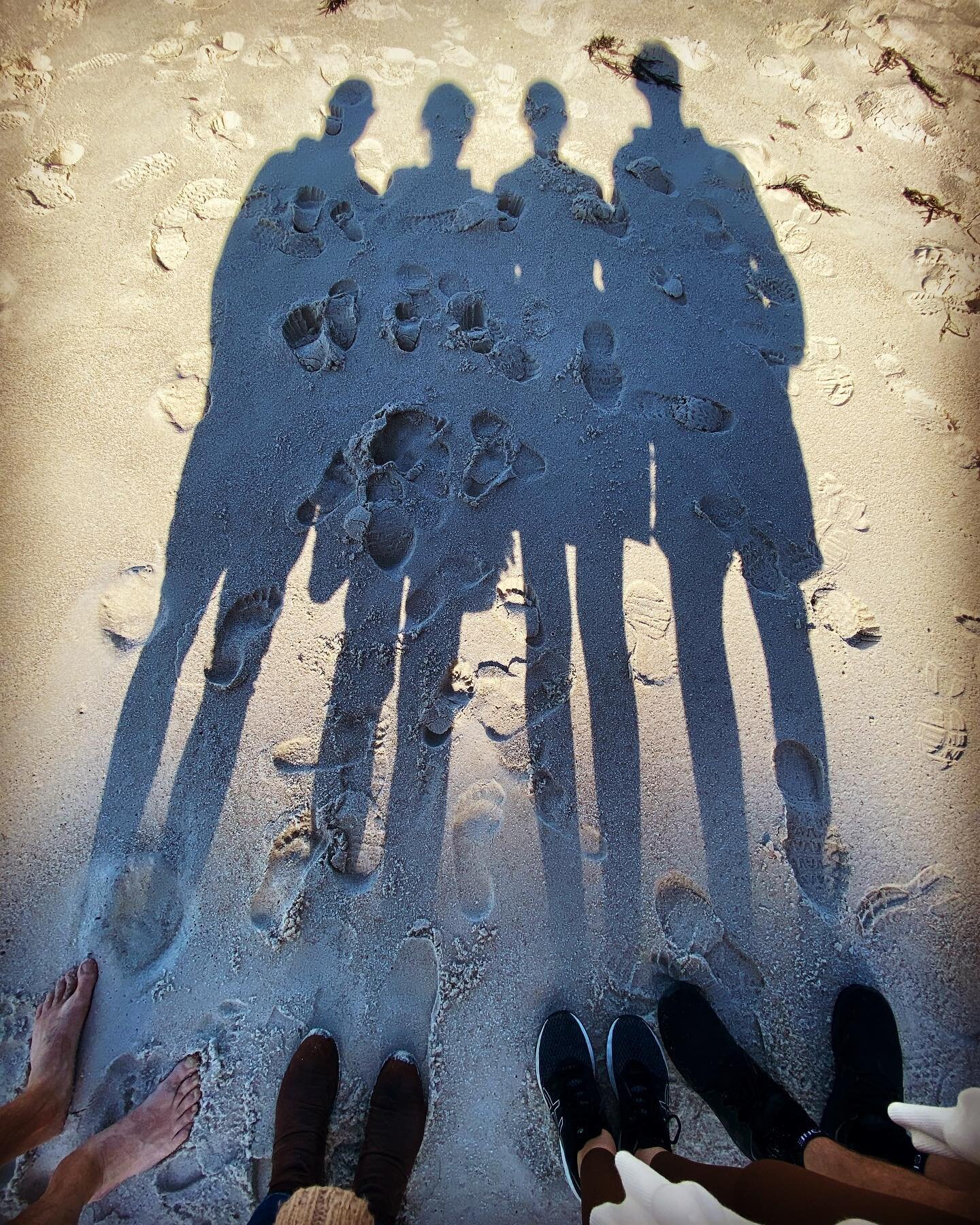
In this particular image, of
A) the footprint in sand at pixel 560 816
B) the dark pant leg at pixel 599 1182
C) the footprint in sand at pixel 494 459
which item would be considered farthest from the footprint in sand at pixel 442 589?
the dark pant leg at pixel 599 1182

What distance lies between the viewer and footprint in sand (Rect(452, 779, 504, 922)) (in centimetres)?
141

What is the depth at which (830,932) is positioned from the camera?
4.72ft

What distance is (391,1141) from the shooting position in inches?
49.4

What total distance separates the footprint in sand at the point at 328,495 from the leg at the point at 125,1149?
4.66 ft

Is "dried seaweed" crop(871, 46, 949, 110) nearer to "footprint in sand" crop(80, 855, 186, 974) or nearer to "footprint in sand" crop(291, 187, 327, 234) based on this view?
"footprint in sand" crop(291, 187, 327, 234)

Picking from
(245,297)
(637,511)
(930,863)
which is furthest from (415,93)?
(930,863)

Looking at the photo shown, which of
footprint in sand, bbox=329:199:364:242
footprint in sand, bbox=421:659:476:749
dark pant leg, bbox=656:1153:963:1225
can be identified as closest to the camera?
dark pant leg, bbox=656:1153:963:1225

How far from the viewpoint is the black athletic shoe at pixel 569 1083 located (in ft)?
4.26

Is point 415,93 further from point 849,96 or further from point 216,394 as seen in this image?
point 849,96

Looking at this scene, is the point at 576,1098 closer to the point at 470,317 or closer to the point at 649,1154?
the point at 649,1154

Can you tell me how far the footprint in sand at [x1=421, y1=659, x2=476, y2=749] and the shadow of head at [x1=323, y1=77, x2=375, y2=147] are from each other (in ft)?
6.87

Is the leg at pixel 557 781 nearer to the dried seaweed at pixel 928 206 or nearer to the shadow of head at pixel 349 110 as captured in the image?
the shadow of head at pixel 349 110

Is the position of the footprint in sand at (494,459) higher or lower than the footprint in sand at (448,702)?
higher

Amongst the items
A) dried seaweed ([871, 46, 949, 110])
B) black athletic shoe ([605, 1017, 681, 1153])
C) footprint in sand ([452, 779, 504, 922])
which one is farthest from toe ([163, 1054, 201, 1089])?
dried seaweed ([871, 46, 949, 110])
